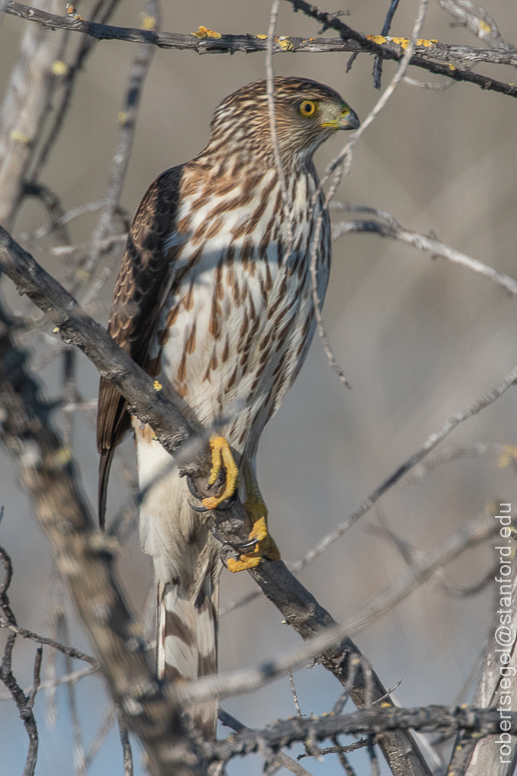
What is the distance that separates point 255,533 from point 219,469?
33 cm

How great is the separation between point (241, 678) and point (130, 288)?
204 cm

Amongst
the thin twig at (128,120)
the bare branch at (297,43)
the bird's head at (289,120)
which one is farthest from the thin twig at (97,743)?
the bird's head at (289,120)

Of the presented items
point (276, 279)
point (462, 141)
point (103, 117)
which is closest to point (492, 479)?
point (462, 141)

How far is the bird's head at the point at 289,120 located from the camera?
119 inches

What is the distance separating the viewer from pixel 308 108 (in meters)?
3.10

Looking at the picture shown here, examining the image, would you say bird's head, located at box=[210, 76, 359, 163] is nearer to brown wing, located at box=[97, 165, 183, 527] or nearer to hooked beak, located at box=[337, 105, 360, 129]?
hooked beak, located at box=[337, 105, 360, 129]

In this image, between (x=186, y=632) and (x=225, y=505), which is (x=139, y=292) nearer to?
(x=225, y=505)

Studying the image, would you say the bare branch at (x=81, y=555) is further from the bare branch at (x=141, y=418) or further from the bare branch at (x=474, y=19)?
the bare branch at (x=474, y=19)

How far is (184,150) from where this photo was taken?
25.4 ft

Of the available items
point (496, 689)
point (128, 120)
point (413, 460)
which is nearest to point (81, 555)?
point (413, 460)

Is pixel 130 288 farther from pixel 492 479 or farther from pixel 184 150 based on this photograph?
pixel 184 150

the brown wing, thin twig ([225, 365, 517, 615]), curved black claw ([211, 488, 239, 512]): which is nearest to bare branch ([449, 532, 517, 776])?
thin twig ([225, 365, 517, 615])

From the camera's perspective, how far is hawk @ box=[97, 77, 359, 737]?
2770mm

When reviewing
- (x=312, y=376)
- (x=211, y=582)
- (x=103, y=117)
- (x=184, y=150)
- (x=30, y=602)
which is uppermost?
(x=103, y=117)
